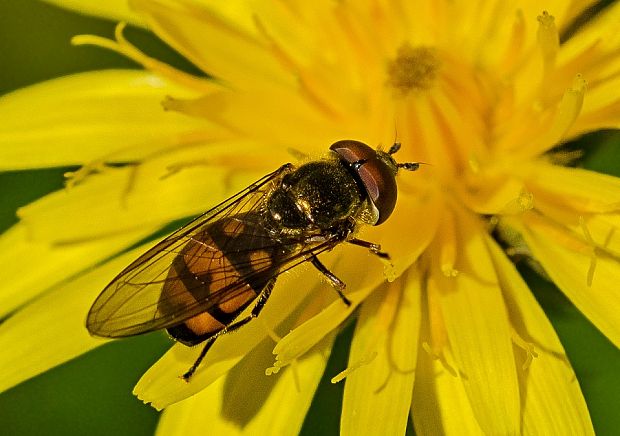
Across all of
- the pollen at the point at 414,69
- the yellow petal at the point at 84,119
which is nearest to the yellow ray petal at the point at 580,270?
the pollen at the point at 414,69

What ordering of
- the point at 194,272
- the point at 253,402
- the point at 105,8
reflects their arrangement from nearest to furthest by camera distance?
the point at 194,272 < the point at 253,402 < the point at 105,8

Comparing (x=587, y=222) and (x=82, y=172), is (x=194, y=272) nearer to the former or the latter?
(x=82, y=172)

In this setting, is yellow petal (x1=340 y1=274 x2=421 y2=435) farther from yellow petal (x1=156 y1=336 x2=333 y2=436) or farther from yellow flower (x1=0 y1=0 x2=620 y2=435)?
yellow petal (x1=156 y1=336 x2=333 y2=436)

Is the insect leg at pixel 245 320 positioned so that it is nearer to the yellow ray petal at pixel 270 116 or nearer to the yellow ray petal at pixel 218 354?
the yellow ray petal at pixel 218 354

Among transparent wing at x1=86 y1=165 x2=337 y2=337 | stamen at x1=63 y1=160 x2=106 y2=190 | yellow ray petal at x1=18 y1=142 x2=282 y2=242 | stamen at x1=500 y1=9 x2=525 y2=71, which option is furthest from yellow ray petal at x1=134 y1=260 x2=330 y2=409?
stamen at x1=500 y1=9 x2=525 y2=71

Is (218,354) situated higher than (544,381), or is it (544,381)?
(218,354)

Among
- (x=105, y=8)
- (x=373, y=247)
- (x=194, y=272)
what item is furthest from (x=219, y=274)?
(x=105, y=8)
